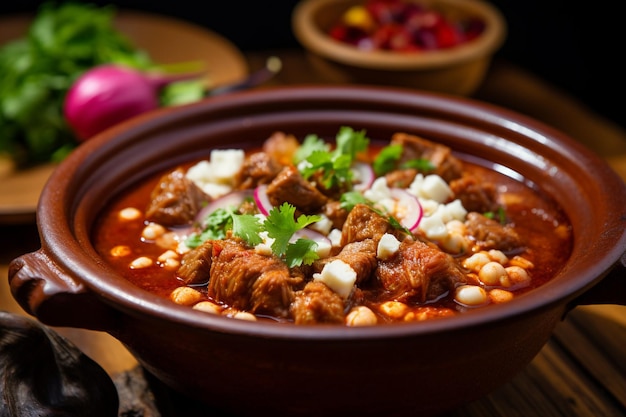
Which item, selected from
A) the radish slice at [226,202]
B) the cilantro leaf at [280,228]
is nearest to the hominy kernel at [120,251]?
the radish slice at [226,202]

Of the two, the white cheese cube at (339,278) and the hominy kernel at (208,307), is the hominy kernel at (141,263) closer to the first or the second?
the hominy kernel at (208,307)

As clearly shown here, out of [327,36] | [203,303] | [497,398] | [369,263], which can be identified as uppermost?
[369,263]

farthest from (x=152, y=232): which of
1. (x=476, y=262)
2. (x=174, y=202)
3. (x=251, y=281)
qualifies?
(x=476, y=262)

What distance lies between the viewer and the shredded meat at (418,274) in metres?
2.36

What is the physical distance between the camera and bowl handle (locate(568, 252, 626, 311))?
221cm

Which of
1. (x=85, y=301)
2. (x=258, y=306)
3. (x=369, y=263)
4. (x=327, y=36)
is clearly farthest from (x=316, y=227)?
(x=327, y=36)

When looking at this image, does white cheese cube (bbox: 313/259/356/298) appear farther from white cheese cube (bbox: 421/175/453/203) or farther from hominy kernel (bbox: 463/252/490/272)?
white cheese cube (bbox: 421/175/453/203)

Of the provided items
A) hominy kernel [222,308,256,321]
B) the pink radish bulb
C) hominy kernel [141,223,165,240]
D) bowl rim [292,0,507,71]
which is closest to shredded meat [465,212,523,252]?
hominy kernel [222,308,256,321]

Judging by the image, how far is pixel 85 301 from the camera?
213 centimetres

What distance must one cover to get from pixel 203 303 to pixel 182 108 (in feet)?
3.98

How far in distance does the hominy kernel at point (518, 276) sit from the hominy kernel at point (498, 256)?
0.06 m

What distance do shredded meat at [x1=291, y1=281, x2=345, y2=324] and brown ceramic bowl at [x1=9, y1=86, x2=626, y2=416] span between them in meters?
0.21

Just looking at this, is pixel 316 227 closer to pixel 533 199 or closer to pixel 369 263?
pixel 369 263

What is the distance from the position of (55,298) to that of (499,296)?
1.32 meters
